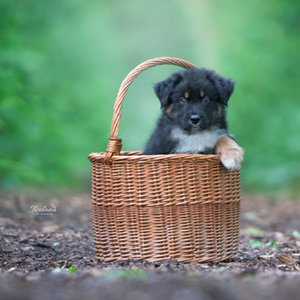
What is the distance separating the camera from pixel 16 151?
9031 millimetres

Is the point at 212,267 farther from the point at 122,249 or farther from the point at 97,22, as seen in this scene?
the point at 97,22

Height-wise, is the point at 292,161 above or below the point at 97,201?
below

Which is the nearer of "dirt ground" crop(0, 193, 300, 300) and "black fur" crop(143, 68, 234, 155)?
"dirt ground" crop(0, 193, 300, 300)

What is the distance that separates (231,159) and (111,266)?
1.37m

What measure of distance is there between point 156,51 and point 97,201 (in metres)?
18.4

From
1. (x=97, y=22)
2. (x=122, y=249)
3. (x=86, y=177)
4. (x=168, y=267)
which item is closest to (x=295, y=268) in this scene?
(x=168, y=267)

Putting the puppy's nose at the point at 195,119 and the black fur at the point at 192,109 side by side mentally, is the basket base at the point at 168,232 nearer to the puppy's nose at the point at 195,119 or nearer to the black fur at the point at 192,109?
the black fur at the point at 192,109

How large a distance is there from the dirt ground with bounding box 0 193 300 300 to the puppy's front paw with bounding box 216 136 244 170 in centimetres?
87

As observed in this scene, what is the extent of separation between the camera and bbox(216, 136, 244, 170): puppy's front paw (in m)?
3.90

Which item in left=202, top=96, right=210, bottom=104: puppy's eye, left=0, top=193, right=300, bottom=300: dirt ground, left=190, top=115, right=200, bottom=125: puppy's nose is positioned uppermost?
left=202, top=96, right=210, bottom=104: puppy's eye

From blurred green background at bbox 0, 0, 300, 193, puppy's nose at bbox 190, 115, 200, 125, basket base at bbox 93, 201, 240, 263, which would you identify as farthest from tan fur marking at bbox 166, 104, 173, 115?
blurred green background at bbox 0, 0, 300, 193

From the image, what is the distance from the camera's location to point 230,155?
3.94 m

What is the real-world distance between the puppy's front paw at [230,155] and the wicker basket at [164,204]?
0.26ft

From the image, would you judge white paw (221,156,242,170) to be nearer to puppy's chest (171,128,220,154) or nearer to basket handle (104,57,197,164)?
puppy's chest (171,128,220,154)
